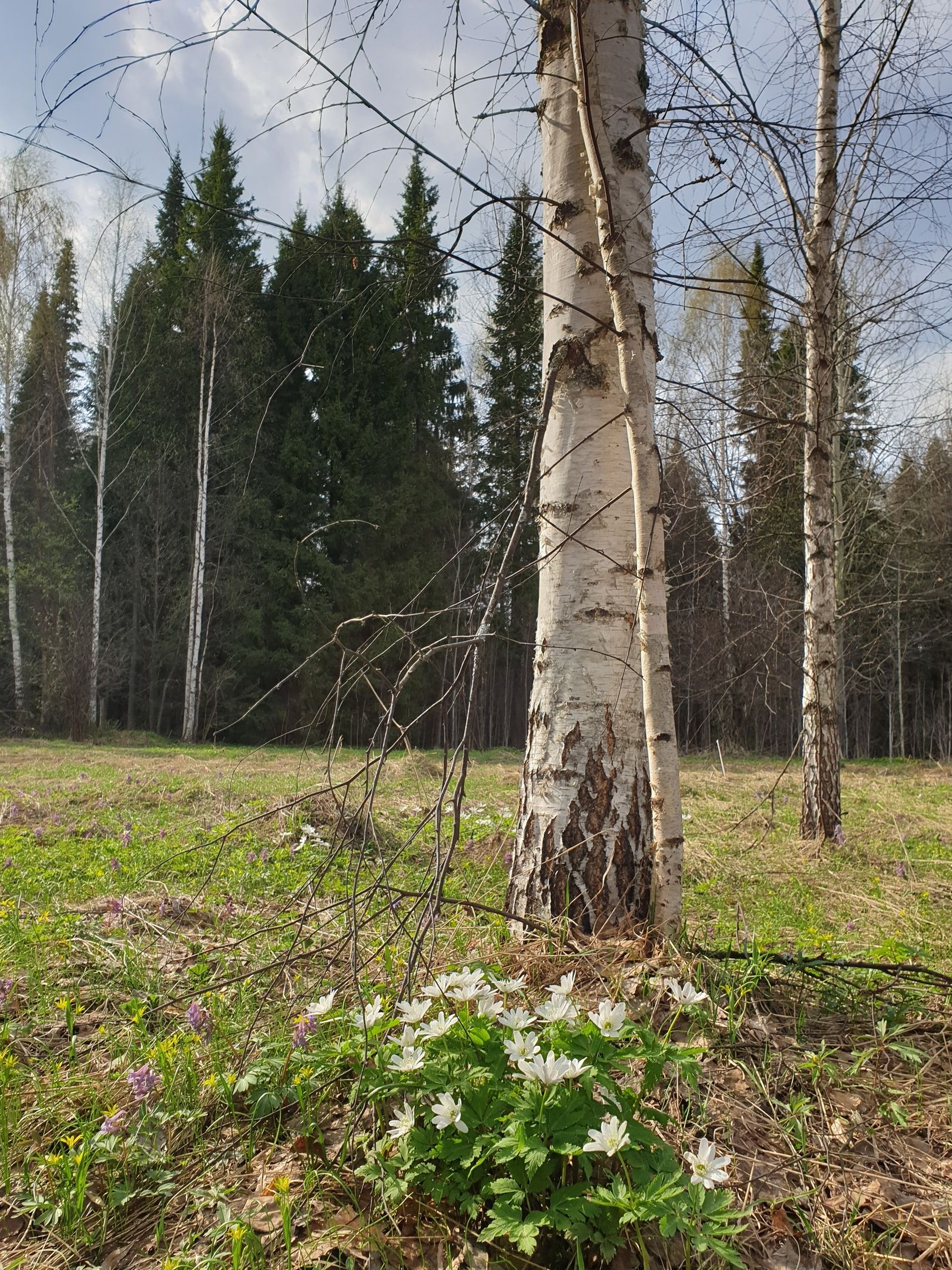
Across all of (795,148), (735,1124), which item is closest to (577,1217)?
(735,1124)

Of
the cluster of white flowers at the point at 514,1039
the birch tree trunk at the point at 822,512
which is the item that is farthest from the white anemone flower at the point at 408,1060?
the birch tree trunk at the point at 822,512

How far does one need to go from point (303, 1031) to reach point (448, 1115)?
22.2 inches

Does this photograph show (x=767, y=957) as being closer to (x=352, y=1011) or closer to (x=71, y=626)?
(x=352, y=1011)

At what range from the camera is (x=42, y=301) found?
17.7 m

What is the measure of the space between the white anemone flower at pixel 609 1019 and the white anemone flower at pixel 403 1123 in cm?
37

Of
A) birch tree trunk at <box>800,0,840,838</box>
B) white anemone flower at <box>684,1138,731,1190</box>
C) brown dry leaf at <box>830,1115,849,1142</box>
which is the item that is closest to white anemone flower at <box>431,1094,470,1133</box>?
white anemone flower at <box>684,1138,731,1190</box>

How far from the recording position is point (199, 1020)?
6.25 ft

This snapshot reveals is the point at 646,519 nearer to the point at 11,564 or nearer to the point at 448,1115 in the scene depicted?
the point at 448,1115

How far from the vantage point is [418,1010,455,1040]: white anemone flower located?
136 cm

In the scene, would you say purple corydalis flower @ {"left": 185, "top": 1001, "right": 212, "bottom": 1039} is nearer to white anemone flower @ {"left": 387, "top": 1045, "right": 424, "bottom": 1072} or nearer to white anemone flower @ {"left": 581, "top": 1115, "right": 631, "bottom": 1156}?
white anemone flower @ {"left": 387, "top": 1045, "right": 424, "bottom": 1072}

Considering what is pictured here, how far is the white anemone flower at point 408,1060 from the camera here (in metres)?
1.33

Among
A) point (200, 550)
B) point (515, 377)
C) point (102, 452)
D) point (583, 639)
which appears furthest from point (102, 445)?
point (583, 639)

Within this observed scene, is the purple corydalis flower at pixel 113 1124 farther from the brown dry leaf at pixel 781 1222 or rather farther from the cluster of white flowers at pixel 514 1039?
the brown dry leaf at pixel 781 1222

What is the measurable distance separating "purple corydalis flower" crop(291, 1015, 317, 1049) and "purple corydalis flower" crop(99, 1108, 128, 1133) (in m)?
0.37
